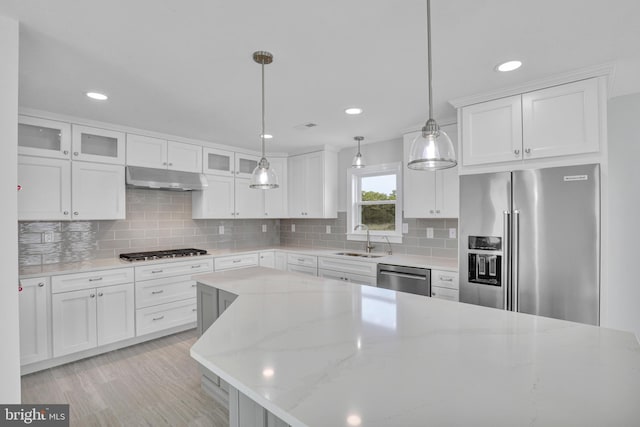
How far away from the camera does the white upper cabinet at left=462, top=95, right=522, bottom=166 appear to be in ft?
8.00

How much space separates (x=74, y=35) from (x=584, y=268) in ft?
11.1

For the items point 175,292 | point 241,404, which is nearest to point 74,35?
point 241,404

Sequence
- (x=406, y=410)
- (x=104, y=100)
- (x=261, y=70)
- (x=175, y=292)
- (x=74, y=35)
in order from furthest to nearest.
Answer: (x=175, y=292) → (x=104, y=100) → (x=261, y=70) → (x=74, y=35) → (x=406, y=410)

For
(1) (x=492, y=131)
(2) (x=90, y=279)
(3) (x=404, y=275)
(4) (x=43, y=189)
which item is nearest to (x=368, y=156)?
(3) (x=404, y=275)

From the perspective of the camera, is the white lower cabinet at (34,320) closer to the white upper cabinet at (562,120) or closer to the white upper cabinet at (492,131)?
the white upper cabinet at (492,131)

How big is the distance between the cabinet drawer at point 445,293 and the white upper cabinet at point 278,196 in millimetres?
2565

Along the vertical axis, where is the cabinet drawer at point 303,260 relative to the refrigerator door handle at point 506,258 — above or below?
below

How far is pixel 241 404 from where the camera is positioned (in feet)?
4.17

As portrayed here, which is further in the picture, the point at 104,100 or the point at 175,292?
the point at 175,292

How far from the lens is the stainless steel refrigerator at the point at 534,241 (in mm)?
2158

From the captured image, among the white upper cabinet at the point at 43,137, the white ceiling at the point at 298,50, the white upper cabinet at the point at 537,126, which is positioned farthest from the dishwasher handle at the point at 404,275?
the white upper cabinet at the point at 43,137

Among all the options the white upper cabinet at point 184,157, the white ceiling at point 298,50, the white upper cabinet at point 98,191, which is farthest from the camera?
the white upper cabinet at point 184,157

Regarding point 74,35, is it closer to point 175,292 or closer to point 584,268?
point 175,292

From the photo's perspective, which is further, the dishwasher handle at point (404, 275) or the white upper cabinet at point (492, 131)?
the dishwasher handle at point (404, 275)
